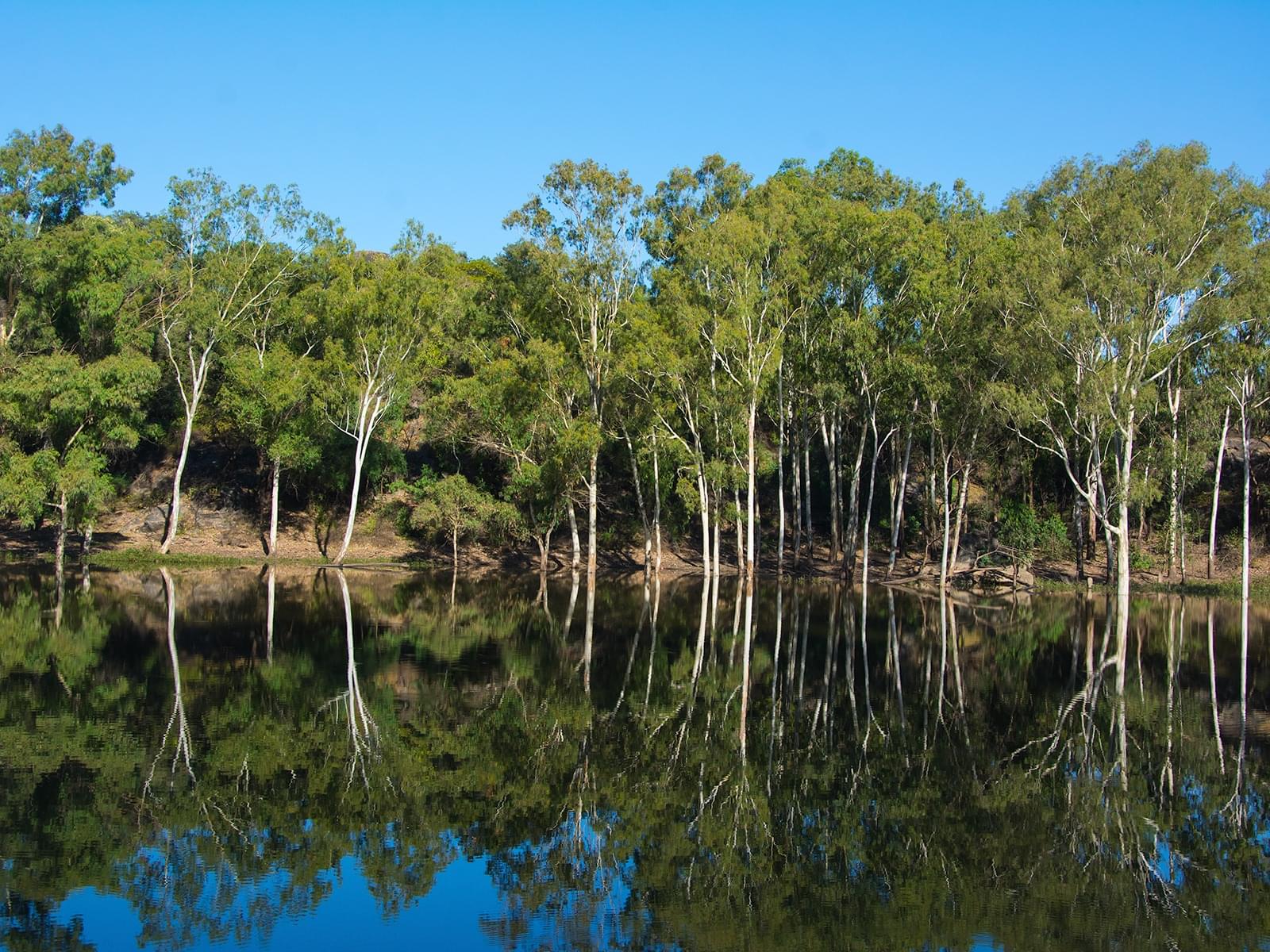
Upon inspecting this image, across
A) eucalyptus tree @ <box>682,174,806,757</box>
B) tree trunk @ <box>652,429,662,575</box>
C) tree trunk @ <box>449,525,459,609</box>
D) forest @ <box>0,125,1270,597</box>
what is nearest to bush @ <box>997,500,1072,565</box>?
forest @ <box>0,125,1270,597</box>

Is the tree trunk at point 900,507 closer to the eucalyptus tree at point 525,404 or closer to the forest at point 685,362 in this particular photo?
the forest at point 685,362

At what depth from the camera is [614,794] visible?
1383cm

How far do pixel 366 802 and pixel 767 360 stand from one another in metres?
33.0

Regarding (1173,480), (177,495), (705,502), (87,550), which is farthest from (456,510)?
(1173,480)

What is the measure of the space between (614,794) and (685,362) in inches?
1207

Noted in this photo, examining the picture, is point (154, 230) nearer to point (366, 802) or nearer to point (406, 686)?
point (406, 686)

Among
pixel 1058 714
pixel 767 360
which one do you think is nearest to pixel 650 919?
pixel 1058 714

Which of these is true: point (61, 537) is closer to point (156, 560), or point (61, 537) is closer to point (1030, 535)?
point (156, 560)

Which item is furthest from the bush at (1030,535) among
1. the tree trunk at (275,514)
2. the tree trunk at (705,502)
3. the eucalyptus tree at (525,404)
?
the tree trunk at (275,514)

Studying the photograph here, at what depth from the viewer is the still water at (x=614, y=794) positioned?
10289 millimetres

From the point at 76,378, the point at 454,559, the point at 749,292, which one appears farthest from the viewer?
the point at 454,559

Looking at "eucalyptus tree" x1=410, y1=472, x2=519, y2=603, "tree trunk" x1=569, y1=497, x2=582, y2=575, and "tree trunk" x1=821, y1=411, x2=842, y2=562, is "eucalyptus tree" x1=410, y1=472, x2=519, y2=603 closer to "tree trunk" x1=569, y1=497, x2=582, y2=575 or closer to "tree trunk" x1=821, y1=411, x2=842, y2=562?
"tree trunk" x1=569, y1=497, x2=582, y2=575

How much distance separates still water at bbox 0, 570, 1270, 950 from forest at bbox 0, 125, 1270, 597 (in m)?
17.2

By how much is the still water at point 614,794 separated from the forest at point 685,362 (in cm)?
1725
